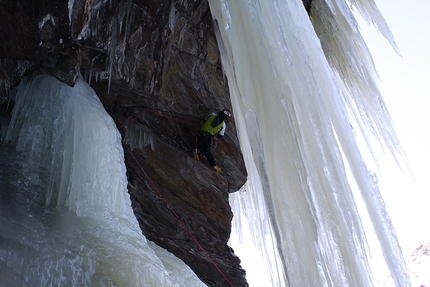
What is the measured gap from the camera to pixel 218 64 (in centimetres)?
494

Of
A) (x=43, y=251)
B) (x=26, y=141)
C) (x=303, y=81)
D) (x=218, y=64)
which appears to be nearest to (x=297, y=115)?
(x=303, y=81)

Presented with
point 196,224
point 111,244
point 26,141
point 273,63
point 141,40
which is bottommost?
point 196,224

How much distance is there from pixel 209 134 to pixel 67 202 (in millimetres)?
2088

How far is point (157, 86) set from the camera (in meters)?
3.99

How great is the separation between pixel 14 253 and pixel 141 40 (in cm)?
218

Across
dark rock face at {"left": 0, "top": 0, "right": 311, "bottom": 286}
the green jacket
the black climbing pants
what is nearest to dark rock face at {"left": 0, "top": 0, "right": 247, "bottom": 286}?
dark rock face at {"left": 0, "top": 0, "right": 311, "bottom": 286}

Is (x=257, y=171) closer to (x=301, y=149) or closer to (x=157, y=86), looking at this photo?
(x=301, y=149)

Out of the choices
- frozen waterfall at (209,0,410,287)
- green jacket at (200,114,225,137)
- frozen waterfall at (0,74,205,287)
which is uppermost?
frozen waterfall at (209,0,410,287)

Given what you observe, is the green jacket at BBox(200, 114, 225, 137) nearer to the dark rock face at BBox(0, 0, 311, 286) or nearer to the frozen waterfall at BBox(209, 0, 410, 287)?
the dark rock face at BBox(0, 0, 311, 286)

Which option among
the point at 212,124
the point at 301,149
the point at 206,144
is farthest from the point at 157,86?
the point at 301,149

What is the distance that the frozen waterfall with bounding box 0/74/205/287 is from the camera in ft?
7.43

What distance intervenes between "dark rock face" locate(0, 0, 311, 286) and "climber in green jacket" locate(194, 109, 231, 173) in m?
0.13

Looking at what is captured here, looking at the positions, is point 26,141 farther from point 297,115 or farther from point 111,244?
point 297,115

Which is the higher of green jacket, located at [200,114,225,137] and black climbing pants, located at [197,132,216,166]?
green jacket, located at [200,114,225,137]
